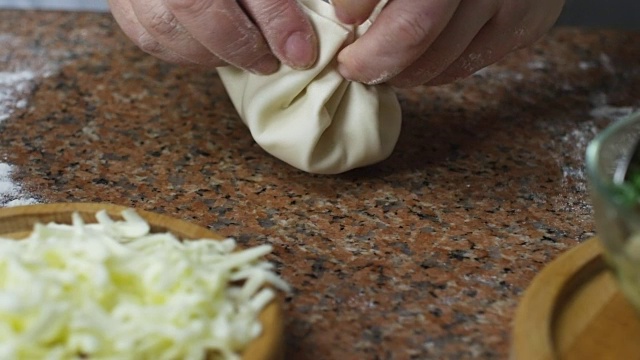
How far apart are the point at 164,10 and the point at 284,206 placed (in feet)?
0.92

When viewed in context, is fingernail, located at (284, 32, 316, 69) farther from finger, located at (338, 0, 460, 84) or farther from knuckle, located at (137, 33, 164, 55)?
knuckle, located at (137, 33, 164, 55)

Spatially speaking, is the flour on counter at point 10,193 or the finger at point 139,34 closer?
the flour on counter at point 10,193

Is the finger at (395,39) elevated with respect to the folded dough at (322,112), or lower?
elevated

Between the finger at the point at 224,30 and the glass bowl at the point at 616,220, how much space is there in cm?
41

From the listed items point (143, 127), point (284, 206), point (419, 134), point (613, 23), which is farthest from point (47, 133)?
point (613, 23)

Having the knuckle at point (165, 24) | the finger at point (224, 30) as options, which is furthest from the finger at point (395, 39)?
the knuckle at point (165, 24)

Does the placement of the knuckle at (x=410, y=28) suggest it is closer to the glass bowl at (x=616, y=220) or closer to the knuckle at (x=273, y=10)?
the knuckle at (x=273, y=10)

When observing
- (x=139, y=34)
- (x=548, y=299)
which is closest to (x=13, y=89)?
(x=139, y=34)

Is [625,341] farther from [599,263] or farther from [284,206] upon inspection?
[284,206]

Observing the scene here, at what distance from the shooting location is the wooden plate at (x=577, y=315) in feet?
2.25

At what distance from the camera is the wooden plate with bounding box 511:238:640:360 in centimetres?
69

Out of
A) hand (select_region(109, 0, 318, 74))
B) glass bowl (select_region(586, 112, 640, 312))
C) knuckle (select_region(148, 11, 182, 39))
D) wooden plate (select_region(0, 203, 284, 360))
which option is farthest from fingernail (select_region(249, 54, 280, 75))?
glass bowl (select_region(586, 112, 640, 312))

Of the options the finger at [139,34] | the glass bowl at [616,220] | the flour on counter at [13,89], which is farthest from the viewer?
the flour on counter at [13,89]

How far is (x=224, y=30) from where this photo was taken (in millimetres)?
931
